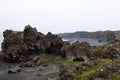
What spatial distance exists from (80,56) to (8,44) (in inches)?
1062

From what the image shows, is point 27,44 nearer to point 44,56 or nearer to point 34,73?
point 44,56

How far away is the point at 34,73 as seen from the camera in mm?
65125

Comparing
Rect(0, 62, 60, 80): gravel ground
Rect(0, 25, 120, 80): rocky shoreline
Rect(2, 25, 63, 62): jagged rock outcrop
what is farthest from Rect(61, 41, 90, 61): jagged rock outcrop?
Rect(2, 25, 63, 62): jagged rock outcrop

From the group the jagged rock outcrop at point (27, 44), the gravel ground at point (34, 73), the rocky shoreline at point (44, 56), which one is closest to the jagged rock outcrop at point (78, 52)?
the rocky shoreline at point (44, 56)

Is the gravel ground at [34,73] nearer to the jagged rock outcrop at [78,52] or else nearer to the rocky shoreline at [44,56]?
the rocky shoreline at [44,56]

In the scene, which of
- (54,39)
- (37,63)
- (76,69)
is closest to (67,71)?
(76,69)

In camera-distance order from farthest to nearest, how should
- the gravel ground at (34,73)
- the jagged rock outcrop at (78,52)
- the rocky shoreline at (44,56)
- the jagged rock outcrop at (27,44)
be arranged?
1. the jagged rock outcrop at (27,44)
2. the jagged rock outcrop at (78,52)
3. the rocky shoreline at (44,56)
4. the gravel ground at (34,73)

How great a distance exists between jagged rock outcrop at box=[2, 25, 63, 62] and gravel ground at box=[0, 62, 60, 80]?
40.4ft

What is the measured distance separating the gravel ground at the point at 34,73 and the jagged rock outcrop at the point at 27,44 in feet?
40.4

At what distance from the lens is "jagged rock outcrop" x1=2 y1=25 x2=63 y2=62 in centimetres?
8872

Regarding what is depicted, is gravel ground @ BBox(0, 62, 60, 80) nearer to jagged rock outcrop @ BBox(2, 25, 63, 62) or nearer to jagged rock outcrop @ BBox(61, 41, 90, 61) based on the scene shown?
jagged rock outcrop @ BBox(61, 41, 90, 61)

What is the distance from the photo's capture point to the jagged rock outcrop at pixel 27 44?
88725 millimetres

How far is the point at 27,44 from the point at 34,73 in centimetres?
2904

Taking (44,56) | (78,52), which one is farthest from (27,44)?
(78,52)
